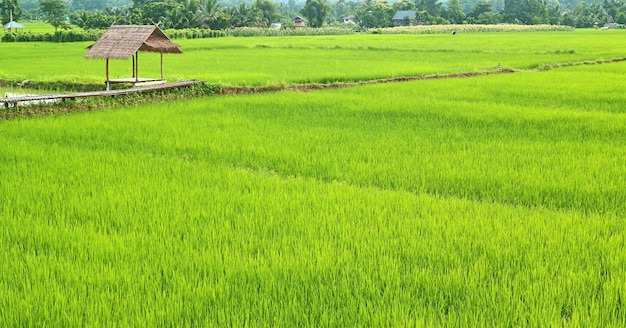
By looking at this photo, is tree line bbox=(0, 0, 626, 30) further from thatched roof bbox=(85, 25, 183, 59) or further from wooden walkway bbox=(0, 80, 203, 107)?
wooden walkway bbox=(0, 80, 203, 107)

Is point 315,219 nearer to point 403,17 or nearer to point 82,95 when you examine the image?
point 82,95

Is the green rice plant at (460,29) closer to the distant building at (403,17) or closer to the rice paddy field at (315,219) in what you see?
the distant building at (403,17)

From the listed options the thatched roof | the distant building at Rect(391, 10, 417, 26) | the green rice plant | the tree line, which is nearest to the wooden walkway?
the thatched roof

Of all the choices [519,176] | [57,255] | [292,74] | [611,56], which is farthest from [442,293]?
[611,56]

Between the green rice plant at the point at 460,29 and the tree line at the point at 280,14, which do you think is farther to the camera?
the green rice plant at the point at 460,29

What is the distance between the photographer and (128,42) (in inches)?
540

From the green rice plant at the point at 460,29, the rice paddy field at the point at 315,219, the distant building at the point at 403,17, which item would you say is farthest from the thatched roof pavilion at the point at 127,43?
the distant building at the point at 403,17

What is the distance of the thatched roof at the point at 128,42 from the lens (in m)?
13.6

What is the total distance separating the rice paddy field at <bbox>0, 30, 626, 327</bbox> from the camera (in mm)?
3252

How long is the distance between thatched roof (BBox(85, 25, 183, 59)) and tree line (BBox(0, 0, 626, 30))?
35522 millimetres

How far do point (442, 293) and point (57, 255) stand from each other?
7.53ft

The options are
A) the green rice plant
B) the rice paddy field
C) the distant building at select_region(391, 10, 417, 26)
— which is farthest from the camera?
the distant building at select_region(391, 10, 417, 26)

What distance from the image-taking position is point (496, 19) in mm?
72312

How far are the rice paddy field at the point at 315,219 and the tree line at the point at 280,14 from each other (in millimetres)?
41647
